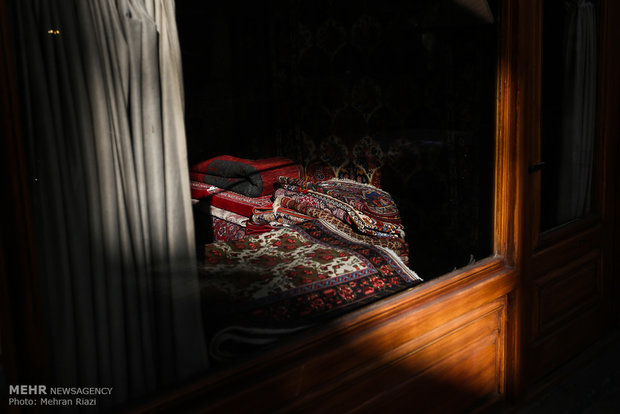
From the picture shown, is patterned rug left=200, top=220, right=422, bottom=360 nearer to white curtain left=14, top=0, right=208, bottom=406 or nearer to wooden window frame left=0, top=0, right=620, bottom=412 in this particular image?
wooden window frame left=0, top=0, right=620, bottom=412

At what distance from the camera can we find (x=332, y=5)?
133 inches

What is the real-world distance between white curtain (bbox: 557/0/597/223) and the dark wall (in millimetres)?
347

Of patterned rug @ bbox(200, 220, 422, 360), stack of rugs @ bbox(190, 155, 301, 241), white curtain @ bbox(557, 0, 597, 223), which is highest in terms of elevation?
white curtain @ bbox(557, 0, 597, 223)

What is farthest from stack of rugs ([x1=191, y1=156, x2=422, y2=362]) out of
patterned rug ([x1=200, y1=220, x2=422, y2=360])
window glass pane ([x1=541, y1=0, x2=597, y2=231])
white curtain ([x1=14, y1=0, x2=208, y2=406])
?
window glass pane ([x1=541, y1=0, x2=597, y2=231])

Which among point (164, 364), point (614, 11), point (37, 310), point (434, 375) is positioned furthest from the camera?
point (614, 11)

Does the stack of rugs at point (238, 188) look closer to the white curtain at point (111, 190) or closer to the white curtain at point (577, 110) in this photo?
the white curtain at point (111, 190)

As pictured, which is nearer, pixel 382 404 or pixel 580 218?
pixel 382 404

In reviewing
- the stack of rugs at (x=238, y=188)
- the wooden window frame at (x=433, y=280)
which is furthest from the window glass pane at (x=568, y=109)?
the stack of rugs at (x=238, y=188)

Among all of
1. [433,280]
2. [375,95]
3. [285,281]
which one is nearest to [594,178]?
[433,280]

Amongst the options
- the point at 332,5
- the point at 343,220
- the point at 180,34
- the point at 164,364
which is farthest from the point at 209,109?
the point at 164,364

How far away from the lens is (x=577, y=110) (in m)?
2.17

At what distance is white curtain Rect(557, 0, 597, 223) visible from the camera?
2090 millimetres

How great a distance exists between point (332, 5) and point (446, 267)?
217 centimetres

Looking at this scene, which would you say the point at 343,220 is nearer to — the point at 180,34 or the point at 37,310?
the point at 180,34
